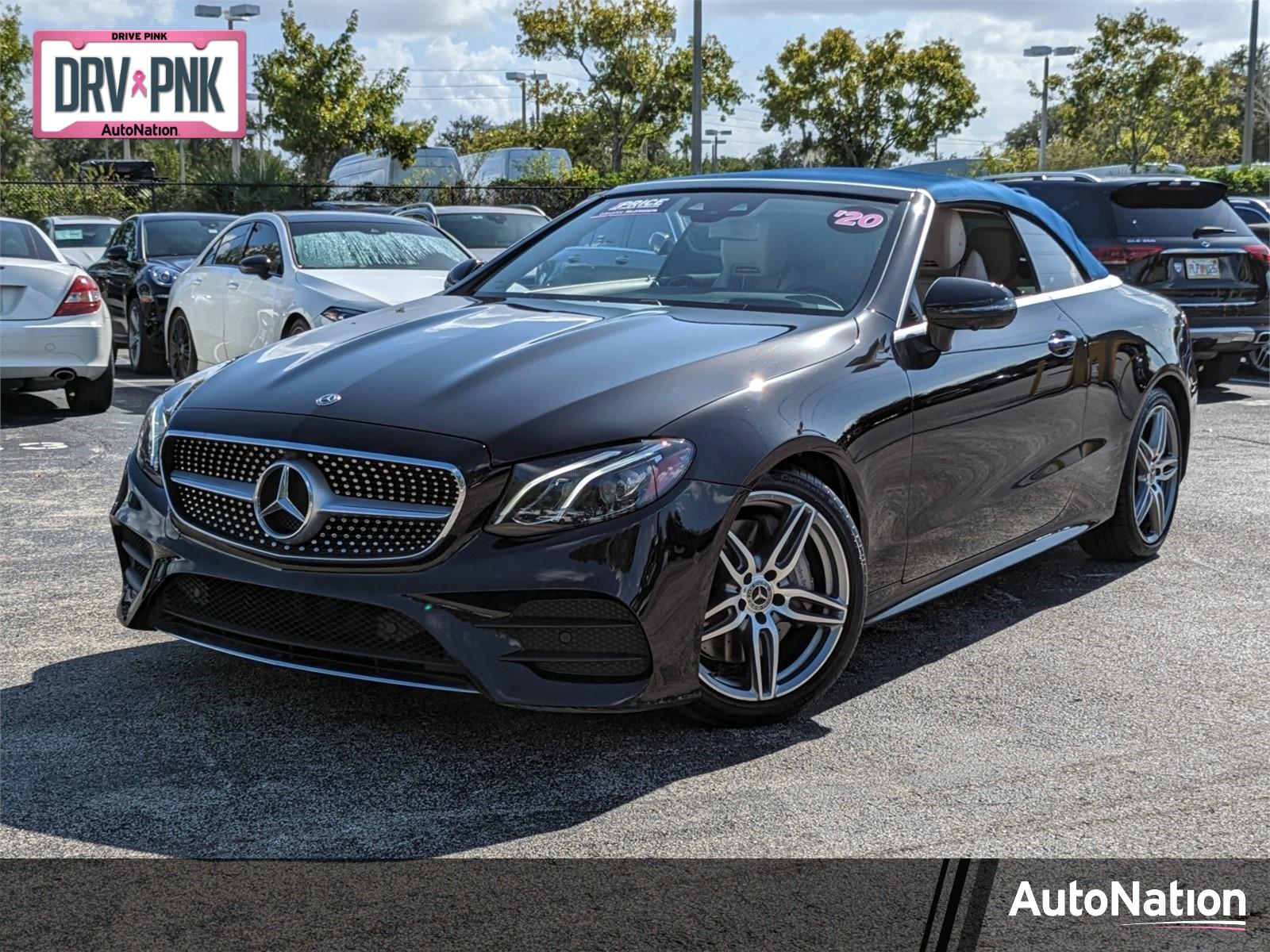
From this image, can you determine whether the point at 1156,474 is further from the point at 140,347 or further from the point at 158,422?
the point at 140,347

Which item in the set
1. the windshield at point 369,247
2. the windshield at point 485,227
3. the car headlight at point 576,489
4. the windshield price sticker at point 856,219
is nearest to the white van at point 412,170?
the windshield at point 485,227

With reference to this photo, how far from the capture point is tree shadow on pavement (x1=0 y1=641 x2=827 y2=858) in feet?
11.7

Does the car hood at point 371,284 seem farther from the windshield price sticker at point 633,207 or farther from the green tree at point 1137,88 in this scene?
the green tree at point 1137,88

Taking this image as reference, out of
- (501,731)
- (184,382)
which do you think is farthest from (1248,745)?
(184,382)

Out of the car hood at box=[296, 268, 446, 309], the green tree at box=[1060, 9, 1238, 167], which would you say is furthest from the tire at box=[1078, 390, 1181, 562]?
the green tree at box=[1060, 9, 1238, 167]

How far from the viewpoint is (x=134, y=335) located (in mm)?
15227

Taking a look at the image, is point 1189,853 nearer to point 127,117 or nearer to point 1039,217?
point 1039,217

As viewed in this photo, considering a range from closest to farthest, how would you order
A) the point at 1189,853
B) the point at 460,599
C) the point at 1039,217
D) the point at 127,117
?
the point at 1189,853, the point at 460,599, the point at 1039,217, the point at 127,117

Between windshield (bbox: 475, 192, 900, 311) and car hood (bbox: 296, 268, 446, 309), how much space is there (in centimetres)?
482

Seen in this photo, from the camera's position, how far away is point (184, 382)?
4.80m

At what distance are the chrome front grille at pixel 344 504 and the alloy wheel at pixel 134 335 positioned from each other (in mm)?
11457

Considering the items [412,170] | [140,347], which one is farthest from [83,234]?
[412,170]

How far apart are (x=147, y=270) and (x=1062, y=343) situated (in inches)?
443

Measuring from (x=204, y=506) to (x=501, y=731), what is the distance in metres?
0.98
